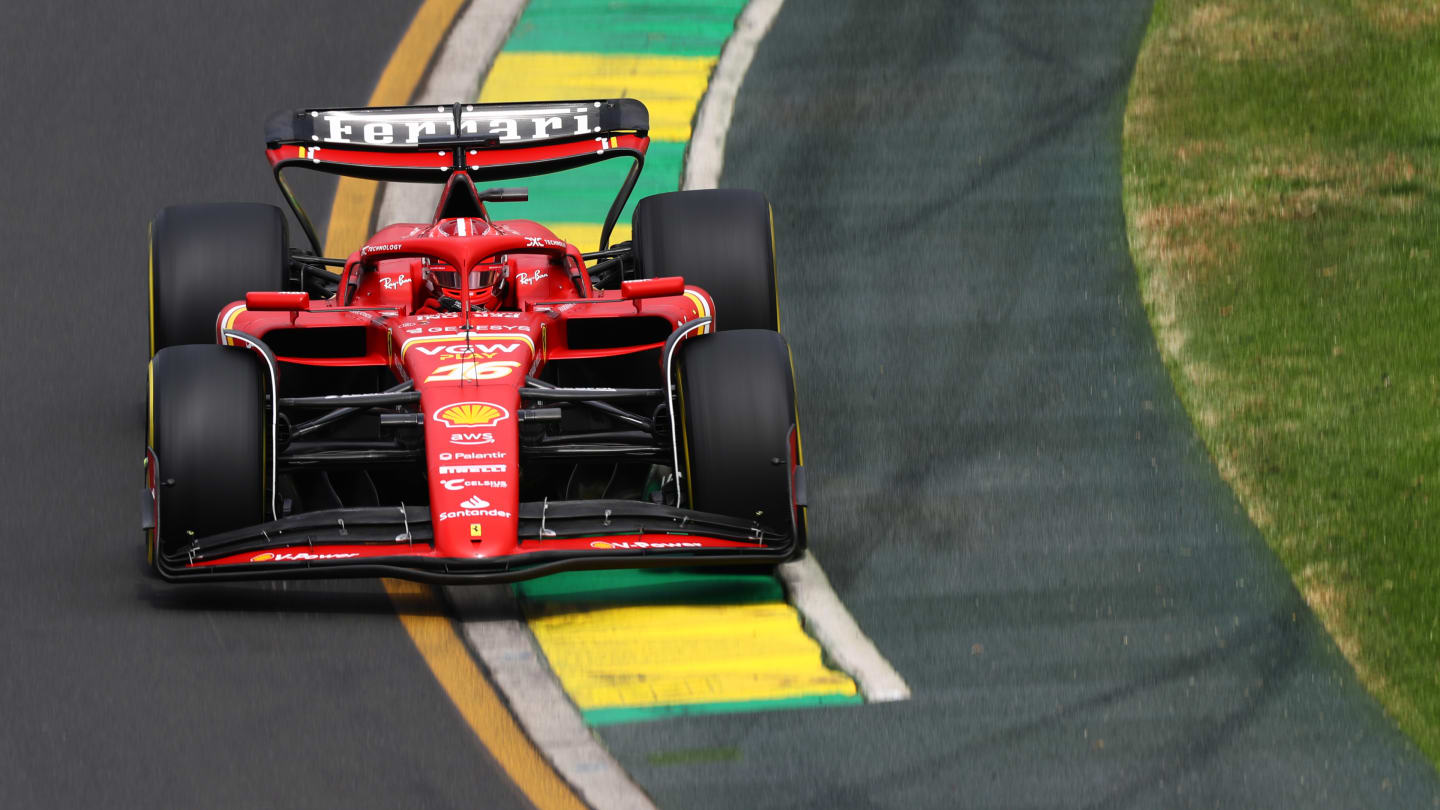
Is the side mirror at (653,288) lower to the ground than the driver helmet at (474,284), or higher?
higher

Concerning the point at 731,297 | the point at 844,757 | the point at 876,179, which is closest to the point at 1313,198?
the point at 876,179

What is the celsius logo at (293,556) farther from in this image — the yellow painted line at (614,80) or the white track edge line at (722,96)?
the yellow painted line at (614,80)

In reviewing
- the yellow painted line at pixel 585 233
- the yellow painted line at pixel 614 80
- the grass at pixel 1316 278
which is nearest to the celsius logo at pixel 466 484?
the grass at pixel 1316 278

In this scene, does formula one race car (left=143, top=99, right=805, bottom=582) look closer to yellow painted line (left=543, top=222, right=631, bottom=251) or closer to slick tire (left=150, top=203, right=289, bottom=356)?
slick tire (left=150, top=203, right=289, bottom=356)

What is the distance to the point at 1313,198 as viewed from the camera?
1459 cm

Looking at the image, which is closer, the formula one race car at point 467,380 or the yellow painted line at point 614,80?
the formula one race car at point 467,380

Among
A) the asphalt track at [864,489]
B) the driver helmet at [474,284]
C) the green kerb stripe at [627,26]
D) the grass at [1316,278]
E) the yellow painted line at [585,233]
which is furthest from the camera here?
the green kerb stripe at [627,26]

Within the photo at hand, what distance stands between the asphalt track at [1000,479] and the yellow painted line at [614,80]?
0.39 m

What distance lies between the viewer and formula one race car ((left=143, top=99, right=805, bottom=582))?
9.68 metres

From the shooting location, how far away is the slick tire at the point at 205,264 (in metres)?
11.7

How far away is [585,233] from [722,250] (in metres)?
2.61

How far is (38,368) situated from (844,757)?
5642 mm

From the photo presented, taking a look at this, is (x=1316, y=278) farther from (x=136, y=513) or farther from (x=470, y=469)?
(x=136, y=513)

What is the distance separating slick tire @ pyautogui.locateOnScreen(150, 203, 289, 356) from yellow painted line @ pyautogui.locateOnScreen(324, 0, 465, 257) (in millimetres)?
2085
